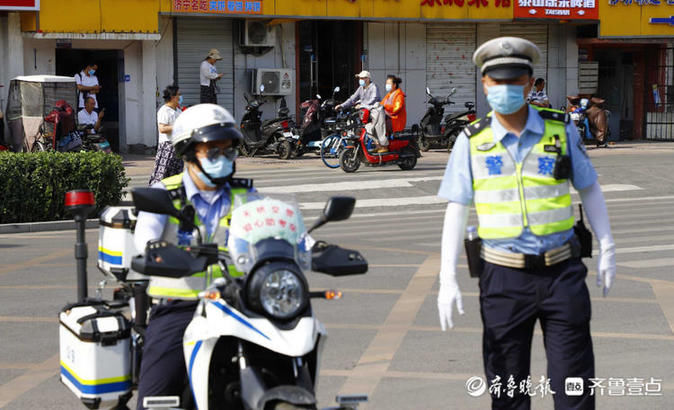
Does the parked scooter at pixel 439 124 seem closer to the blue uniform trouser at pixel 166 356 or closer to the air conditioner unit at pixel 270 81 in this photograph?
the air conditioner unit at pixel 270 81

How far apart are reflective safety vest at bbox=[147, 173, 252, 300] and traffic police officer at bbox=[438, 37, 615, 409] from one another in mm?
956

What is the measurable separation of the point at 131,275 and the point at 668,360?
363 cm

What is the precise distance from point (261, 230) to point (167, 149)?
8.60 m

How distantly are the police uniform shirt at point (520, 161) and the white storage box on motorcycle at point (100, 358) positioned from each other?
1507 mm

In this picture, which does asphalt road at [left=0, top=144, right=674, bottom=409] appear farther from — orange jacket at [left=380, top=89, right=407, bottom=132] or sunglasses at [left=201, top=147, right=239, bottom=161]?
orange jacket at [left=380, top=89, right=407, bottom=132]

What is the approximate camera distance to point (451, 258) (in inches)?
185

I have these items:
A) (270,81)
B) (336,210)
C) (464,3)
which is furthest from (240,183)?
(464,3)

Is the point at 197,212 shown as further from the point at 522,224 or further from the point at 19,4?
the point at 19,4

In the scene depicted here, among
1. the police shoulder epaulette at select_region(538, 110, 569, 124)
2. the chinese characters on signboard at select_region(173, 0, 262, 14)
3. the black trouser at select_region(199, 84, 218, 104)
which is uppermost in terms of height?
the chinese characters on signboard at select_region(173, 0, 262, 14)

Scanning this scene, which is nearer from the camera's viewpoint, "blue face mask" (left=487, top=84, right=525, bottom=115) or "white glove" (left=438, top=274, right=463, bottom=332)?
"blue face mask" (left=487, top=84, right=525, bottom=115)

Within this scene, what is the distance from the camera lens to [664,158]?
23219mm

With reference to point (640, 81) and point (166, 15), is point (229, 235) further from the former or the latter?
point (640, 81)

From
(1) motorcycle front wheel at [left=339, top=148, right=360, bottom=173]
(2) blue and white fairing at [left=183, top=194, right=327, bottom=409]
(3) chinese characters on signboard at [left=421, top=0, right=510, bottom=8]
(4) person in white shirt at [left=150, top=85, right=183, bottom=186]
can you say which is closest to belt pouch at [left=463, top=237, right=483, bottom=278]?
(2) blue and white fairing at [left=183, top=194, right=327, bottom=409]

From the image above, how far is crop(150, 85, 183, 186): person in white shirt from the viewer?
12312 mm
